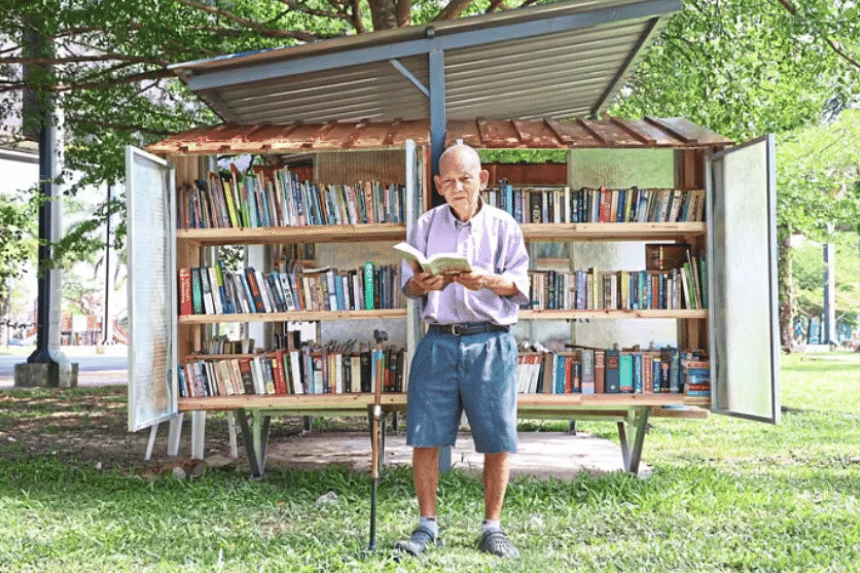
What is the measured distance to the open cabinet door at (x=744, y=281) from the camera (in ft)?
20.8

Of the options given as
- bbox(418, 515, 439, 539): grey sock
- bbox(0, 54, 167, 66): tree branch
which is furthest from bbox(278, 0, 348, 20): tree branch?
bbox(418, 515, 439, 539): grey sock

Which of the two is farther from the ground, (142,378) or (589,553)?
(142,378)

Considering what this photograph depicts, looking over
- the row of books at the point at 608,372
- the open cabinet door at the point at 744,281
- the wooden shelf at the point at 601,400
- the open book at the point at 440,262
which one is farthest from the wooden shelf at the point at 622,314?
the open book at the point at 440,262

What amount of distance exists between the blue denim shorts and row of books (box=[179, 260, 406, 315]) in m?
1.98

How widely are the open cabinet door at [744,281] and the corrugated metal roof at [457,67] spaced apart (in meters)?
1.06

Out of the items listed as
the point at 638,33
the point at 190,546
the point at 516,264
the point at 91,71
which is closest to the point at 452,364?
the point at 516,264

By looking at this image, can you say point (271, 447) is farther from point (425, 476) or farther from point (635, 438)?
point (425, 476)

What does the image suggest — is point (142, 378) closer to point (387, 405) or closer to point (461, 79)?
point (387, 405)

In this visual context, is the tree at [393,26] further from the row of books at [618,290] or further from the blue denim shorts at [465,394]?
the blue denim shorts at [465,394]

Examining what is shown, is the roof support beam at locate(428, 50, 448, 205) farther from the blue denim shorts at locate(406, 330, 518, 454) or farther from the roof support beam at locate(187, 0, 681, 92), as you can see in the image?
the blue denim shorts at locate(406, 330, 518, 454)

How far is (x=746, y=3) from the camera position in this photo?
10.9 metres

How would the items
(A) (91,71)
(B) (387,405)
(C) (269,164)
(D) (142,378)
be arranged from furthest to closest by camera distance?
1. (A) (91,71)
2. (C) (269,164)
3. (B) (387,405)
4. (D) (142,378)

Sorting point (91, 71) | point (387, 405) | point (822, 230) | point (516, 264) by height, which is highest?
point (91, 71)

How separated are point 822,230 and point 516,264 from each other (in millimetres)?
15182
